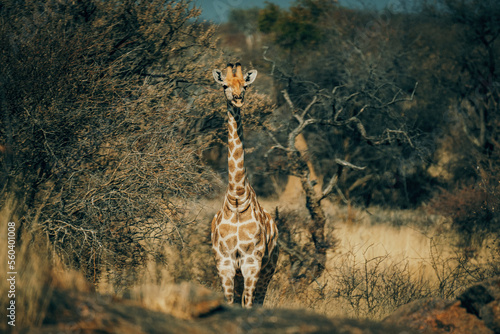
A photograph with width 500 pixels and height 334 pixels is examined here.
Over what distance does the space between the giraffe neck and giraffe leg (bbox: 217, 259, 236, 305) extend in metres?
0.82

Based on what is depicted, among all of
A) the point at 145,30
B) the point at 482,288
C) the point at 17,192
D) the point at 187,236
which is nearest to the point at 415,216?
the point at 187,236

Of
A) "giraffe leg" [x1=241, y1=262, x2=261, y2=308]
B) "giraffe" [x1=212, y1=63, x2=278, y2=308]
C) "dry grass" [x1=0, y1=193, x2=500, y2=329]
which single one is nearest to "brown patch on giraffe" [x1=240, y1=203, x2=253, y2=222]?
"giraffe" [x1=212, y1=63, x2=278, y2=308]

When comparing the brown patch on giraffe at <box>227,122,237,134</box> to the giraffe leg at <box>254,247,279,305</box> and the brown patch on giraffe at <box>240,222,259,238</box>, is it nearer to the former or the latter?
the brown patch on giraffe at <box>240,222,259,238</box>

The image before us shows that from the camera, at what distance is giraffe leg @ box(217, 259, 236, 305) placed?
691 cm

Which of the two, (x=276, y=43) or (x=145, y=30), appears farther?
(x=276, y=43)

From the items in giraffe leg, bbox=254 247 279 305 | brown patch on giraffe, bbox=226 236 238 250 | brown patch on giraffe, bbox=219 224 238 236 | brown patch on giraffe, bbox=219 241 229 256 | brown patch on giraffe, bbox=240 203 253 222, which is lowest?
giraffe leg, bbox=254 247 279 305

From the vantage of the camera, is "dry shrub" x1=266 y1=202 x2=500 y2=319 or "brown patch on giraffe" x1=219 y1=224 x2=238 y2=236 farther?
"dry shrub" x1=266 y1=202 x2=500 y2=319

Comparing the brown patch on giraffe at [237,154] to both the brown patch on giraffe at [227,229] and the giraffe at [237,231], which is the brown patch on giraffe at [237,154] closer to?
the giraffe at [237,231]

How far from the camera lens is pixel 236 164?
7180 millimetres

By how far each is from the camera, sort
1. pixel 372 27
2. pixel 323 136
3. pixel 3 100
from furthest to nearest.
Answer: pixel 372 27
pixel 323 136
pixel 3 100

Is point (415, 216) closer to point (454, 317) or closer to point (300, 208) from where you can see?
point (300, 208)

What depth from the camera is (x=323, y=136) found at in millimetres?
17391

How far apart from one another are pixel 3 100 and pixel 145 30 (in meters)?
3.62

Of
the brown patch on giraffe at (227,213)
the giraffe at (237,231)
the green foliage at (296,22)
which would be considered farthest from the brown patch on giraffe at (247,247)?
the green foliage at (296,22)
